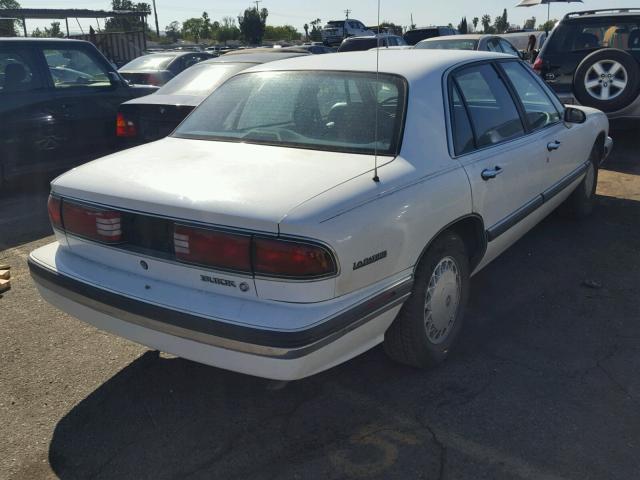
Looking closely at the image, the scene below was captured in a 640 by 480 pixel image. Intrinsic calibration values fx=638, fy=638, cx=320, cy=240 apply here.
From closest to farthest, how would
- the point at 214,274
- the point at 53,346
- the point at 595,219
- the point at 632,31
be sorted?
the point at 214,274 < the point at 53,346 < the point at 595,219 < the point at 632,31

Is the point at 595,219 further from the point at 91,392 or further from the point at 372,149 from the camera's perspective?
the point at 91,392

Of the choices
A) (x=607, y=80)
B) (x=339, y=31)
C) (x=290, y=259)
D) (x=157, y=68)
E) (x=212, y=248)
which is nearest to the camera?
(x=290, y=259)

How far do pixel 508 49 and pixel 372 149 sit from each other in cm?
994

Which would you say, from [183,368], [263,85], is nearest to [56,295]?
[183,368]

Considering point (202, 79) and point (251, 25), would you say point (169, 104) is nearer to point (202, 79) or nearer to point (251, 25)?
point (202, 79)

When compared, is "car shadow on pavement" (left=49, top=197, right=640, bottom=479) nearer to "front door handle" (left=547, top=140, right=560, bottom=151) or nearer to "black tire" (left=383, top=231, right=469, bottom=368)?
"black tire" (left=383, top=231, right=469, bottom=368)

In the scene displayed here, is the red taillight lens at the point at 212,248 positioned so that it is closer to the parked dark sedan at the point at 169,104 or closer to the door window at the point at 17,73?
the parked dark sedan at the point at 169,104

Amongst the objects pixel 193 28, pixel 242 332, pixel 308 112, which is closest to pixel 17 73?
pixel 308 112

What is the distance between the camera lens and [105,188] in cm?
281

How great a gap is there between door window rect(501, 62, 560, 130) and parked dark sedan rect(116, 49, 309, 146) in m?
3.19

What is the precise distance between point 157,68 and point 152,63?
1.11 ft

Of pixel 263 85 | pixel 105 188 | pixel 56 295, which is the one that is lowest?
pixel 56 295

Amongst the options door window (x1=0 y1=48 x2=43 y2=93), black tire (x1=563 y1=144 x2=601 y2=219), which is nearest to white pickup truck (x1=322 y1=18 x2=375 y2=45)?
door window (x1=0 y1=48 x2=43 y2=93)

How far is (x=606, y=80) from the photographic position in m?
6.96
